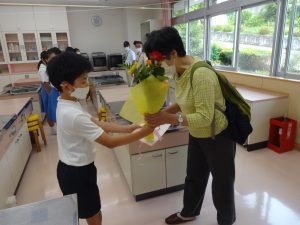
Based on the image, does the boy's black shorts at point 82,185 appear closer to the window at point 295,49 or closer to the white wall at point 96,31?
the window at point 295,49

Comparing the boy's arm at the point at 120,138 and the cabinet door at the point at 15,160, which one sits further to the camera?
the cabinet door at the point at 15,160

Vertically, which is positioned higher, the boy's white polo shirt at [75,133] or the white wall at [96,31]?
the white wall at [96,31]

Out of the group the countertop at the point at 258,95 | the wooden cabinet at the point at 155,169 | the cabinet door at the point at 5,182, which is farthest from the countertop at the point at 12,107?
the countertop at the point at 258,95

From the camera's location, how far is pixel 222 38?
4602 mm

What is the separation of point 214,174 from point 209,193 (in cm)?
86

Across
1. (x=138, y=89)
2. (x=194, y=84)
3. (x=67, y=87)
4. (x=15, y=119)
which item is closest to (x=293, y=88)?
(x=194, y=84)

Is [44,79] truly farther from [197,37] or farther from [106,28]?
[106,28]

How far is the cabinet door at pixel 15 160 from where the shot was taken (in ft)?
7.30

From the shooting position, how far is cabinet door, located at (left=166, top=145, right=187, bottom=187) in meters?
2.01

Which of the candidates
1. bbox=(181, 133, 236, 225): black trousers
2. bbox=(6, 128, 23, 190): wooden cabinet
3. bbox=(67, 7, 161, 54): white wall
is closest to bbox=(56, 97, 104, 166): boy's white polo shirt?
bbox=(181, 133, 236, 225): black trousers

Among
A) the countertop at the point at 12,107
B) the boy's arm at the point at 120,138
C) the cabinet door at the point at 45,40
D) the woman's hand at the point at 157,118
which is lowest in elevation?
the countertop at the point at 12,107

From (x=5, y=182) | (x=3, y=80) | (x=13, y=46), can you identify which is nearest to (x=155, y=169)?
(x=5, y=182)

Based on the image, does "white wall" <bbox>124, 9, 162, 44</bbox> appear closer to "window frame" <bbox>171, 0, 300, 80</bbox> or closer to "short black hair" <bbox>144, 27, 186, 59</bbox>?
"window frame" <bbox>171, 0, 300, 80</bbox>

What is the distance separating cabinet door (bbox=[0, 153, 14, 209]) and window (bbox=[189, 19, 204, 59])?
4.47m
